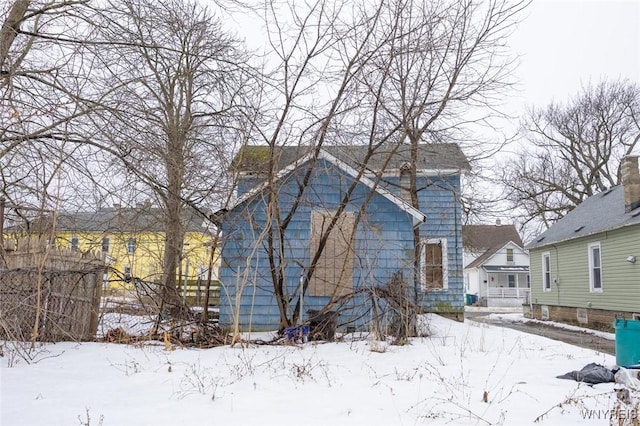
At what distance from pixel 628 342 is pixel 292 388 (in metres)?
4.65

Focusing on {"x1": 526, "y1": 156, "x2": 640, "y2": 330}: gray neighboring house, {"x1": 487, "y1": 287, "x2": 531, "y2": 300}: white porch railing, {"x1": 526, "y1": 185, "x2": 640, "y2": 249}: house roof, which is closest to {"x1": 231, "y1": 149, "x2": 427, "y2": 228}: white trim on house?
{"x1": 526, "y1": 185, "x2": 640, "y2": 249}: house roof

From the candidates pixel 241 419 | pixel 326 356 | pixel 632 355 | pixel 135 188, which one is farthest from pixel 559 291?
pixel 241 419

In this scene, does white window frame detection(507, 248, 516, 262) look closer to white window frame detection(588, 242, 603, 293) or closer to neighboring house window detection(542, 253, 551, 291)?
neighboring house window detection(542, 253, 551, 291)

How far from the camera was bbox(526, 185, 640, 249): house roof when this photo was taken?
48.7 feet

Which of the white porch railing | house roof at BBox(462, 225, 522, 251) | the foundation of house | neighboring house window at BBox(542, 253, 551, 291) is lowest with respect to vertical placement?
the foundation of house

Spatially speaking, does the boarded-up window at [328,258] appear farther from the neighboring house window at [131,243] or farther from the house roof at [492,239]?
the house roof at [492,239]

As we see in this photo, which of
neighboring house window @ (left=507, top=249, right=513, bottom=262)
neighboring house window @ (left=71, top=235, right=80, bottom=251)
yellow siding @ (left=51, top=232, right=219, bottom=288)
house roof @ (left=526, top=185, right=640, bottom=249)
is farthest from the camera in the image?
neighboring house window @ (left=507, top=249, right=513, bottom=262)

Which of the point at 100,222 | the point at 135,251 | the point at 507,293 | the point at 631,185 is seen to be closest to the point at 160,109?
the point at 100,222

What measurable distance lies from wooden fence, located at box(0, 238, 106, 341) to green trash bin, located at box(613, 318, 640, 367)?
306 inches

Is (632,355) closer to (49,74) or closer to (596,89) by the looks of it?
(49,74)

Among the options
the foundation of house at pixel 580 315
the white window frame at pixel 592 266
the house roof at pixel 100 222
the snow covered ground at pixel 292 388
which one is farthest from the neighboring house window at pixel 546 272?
the house roof at pixel 100 222

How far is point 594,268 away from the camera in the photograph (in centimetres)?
1655

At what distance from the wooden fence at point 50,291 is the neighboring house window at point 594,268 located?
1522 cm

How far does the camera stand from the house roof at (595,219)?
48.7ft
